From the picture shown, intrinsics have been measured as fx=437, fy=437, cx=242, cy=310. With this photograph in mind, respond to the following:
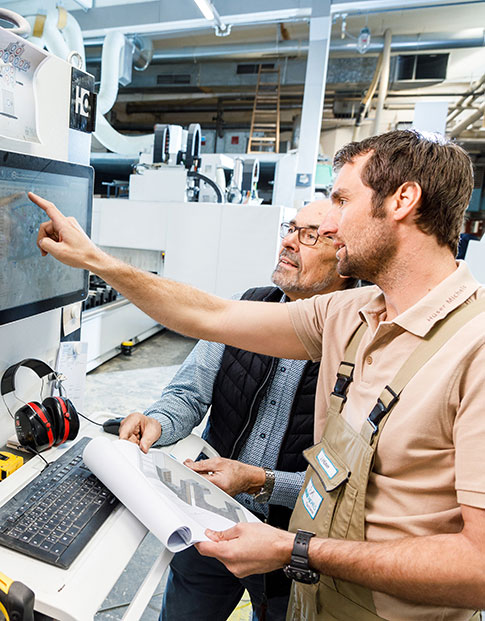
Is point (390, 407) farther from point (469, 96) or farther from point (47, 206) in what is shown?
point (469, 96)

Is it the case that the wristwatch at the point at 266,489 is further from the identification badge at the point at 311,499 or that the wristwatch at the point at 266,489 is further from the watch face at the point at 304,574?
the watch face at the point at 304,574

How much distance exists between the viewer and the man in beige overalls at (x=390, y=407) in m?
0.69

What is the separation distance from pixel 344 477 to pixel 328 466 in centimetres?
6

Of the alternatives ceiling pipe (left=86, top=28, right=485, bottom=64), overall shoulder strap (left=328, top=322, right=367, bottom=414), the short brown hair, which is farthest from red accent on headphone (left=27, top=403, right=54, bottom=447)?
ceiling pipe (left=86, top=28, right=485, bottom=64)

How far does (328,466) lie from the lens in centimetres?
86

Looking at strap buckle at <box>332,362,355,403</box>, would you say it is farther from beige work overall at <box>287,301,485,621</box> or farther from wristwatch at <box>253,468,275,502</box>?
wristwatch at <box>253,468,275,502</box>

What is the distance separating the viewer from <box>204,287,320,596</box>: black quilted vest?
4.03ft

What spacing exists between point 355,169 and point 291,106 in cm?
739

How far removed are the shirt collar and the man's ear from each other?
0.15 metres

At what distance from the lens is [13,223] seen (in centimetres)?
91

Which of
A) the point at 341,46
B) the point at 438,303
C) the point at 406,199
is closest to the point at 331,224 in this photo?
the point at 406,199

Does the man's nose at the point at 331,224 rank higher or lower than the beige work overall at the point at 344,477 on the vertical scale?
higher

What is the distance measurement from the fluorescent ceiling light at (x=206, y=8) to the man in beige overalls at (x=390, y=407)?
3598 mm

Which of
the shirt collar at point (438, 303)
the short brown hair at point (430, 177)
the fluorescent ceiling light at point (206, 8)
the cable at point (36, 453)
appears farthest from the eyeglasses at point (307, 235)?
the fluorescent ceiling light at point (206, 8)
